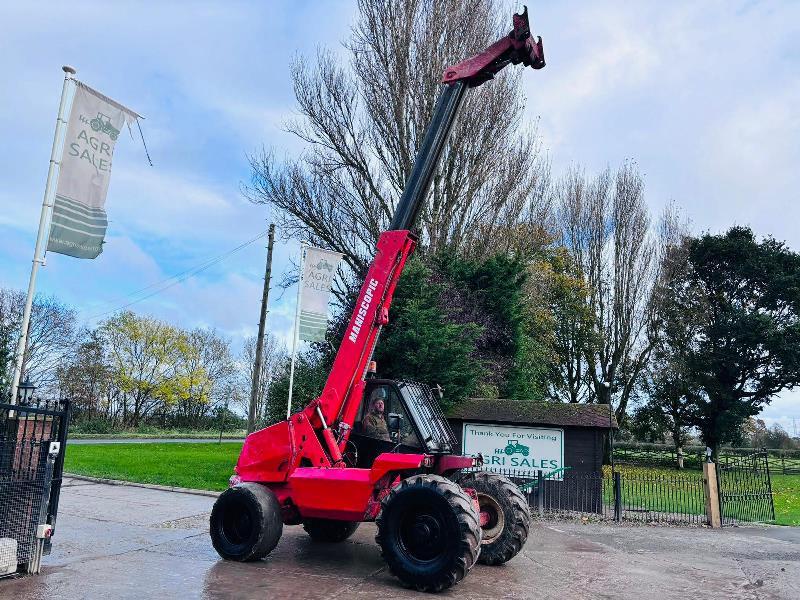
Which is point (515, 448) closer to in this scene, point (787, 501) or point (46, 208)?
point (46, 208)

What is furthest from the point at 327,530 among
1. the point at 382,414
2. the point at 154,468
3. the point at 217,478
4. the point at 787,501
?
the point at 787,501

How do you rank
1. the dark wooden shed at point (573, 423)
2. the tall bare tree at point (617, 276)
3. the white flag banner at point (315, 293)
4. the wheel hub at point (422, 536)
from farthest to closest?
1. the tall bare tree at point (617, 276)
2. the white flag banner at point (315, 293)
3. the dark wooden shed at point (573, 423)
4. the wheel hub at point (422, 536)

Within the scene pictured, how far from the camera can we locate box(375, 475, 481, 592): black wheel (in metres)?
7.03

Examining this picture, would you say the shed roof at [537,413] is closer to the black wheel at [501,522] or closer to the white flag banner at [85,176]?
the black wheel at [501,522]

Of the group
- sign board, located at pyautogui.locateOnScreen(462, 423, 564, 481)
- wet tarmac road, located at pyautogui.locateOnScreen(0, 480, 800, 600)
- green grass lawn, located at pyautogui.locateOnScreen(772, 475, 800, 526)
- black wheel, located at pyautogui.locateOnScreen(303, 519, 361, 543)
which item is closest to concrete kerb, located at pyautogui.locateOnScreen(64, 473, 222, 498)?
wet tarmac road, located at pyautogui.locateOnScreen(0, 480, 800, 600)

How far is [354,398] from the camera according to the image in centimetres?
891

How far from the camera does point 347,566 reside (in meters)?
8.33

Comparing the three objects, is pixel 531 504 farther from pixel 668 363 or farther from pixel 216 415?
pixel 216 415

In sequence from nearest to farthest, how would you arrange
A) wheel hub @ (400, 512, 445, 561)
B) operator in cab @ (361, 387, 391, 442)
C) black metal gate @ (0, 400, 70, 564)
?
black metal gate @ (0, 400, 70, 564) < wheel hub @ (400, 512, 445, 561) < operator in cab @ (361, 387, 391, 442)

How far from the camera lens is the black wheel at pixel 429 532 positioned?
23.1 ft

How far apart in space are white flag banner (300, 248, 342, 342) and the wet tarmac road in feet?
15.9

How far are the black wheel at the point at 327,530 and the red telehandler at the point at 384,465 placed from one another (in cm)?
5

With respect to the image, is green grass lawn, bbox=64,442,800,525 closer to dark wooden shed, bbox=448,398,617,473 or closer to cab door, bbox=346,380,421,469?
dark wooden shed, bbox=448,398,617,473

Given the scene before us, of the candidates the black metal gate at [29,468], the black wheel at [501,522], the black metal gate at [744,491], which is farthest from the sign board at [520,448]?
the black metal gate at [29,468]
